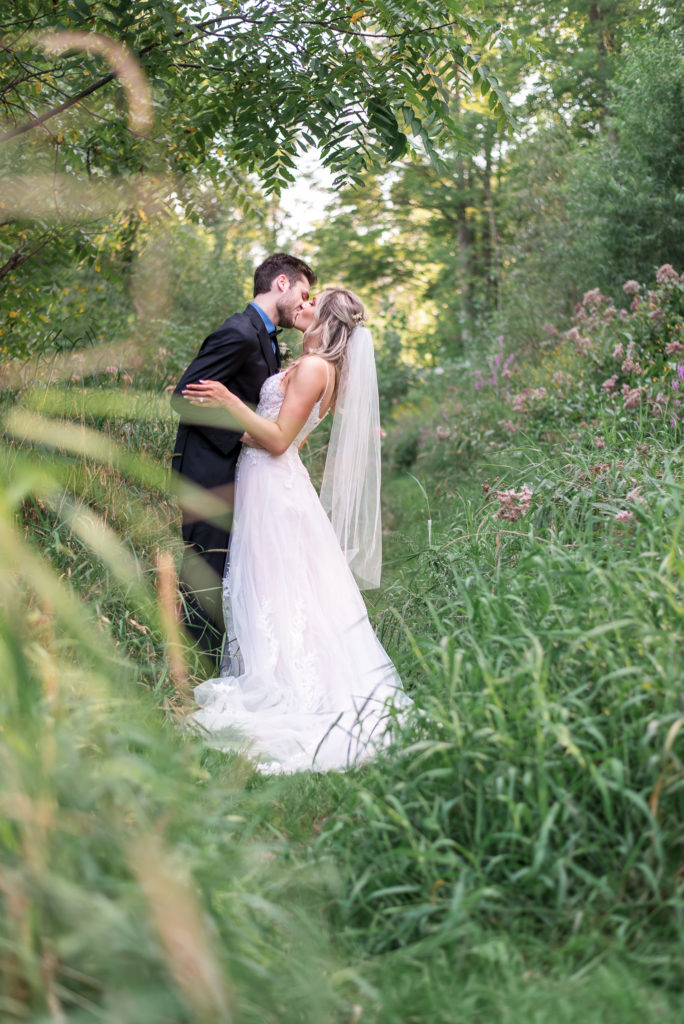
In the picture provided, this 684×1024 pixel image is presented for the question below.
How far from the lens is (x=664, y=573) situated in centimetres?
306

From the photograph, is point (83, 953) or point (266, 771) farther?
point (266, 771)

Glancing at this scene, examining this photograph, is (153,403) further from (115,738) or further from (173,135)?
(115,738)

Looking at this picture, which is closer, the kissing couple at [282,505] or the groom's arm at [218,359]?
the kissing couple at [282,505]

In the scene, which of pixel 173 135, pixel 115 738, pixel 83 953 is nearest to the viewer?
pixel 83 953

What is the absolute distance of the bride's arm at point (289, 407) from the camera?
445 centimetres

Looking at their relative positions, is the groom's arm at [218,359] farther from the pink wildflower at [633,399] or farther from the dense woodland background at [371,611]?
the pink wildflower at [633,399]

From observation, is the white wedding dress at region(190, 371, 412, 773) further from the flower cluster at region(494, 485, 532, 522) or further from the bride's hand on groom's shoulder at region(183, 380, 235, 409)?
the flower cluster at region(494, 485, 532, 522)

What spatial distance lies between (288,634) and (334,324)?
5.72 ft

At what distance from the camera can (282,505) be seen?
183 inches

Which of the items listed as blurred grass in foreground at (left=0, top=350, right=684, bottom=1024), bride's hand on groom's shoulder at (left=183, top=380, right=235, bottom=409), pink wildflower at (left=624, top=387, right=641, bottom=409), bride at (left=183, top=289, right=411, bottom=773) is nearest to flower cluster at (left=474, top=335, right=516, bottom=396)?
pink wildflower at (left=624, top=387, right=641, bottom=409)

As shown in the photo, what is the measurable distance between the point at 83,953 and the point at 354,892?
827 mm

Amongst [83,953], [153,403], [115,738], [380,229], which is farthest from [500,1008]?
[380,229]

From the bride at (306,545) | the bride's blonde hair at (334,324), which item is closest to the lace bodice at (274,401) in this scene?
the bride at (306,545)

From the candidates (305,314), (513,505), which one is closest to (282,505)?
(305,314)
